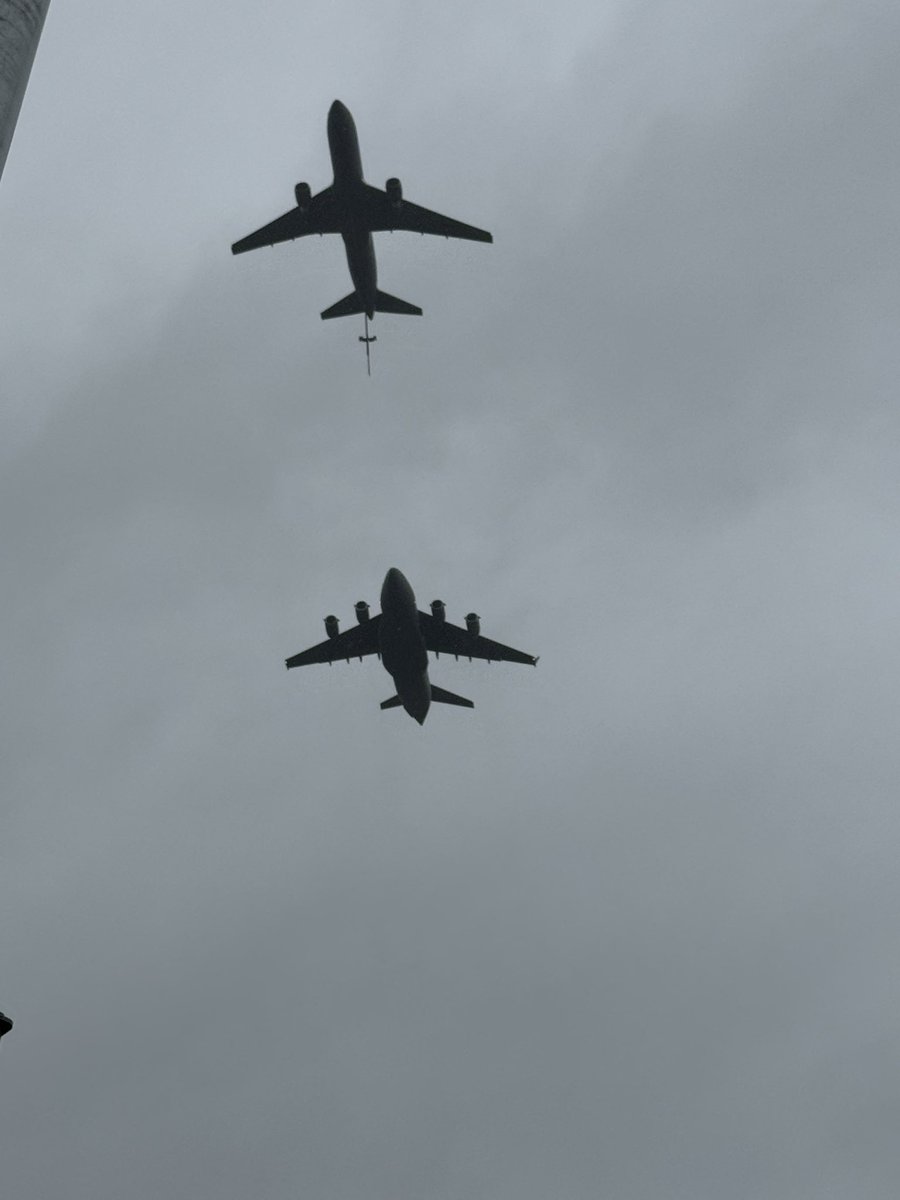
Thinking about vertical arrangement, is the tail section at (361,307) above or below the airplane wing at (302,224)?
above

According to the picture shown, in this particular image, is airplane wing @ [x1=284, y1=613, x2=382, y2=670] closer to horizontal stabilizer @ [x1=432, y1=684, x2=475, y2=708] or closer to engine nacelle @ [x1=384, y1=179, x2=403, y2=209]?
horizontal stabilizer @ [x1=432, y1=684, x2=475, y2=708]

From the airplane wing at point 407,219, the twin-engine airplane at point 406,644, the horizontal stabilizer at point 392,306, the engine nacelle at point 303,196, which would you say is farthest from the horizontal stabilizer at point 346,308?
the twin-engine airplane at point 406,644

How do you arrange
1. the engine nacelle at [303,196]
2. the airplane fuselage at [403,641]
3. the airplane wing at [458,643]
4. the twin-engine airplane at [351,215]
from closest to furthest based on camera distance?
the twin-engine airplane at [351,215] < the airplane fuselage at [403,641] < the engine nacelle at [303,196] < the airplane wing at [458,643]

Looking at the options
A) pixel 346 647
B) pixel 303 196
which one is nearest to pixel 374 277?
pixel 303 196

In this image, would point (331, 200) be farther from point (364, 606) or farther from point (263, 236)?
point (364, 606)

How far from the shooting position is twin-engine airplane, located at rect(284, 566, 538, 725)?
5412cm

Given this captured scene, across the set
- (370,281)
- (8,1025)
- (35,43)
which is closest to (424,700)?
(370,281)

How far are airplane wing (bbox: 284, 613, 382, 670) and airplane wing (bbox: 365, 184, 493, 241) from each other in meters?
17.5

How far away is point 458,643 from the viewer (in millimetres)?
59406

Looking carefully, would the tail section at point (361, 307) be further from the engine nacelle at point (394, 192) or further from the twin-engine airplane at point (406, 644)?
the twin-engine airplane at point (406, 644)

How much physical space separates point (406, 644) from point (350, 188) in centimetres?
1922

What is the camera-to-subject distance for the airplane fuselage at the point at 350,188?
172 ft

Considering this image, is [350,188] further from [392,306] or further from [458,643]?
[458,643]

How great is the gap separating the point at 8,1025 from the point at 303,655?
47.6 metres
